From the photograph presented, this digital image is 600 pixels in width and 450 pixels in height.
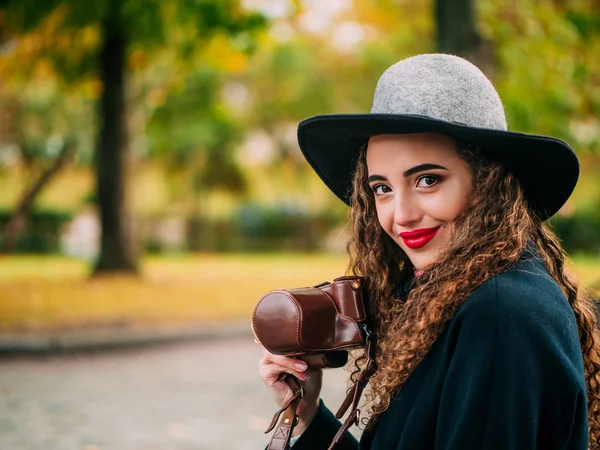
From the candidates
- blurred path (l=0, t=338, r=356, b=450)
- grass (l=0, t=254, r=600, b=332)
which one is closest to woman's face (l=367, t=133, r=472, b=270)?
→ blurred path (l=0, t=338, r=356, b=450)

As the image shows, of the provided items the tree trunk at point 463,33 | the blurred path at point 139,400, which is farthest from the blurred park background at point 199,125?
the blurred path at point 139,400

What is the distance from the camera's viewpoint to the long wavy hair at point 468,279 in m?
1.54

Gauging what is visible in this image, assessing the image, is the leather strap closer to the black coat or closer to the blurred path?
the black coat

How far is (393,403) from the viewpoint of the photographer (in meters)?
1.59

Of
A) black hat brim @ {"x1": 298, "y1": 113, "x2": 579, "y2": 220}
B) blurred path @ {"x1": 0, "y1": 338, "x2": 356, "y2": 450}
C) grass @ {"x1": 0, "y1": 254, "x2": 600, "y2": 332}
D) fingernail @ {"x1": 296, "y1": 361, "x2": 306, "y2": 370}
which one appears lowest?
blurred path @ {"x1": 0, "y1": 338, "x2": 356, "y2": 450}

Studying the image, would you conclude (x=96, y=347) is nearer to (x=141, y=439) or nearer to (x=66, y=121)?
(x=141, y=439)

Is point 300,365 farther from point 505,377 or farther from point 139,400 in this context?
point 139,400

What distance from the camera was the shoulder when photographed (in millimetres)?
1393

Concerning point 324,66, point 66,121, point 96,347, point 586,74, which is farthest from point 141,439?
point 324,66

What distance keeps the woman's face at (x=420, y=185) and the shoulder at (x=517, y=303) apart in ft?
0.76

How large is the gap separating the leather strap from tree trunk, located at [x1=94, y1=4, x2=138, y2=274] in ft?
42.7

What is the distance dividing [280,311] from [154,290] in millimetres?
11356

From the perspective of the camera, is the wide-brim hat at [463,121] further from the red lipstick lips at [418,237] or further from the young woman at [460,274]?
the red lipstick lips at [418,237]

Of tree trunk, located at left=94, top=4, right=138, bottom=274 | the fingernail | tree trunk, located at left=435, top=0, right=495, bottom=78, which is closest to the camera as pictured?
the fingernail
